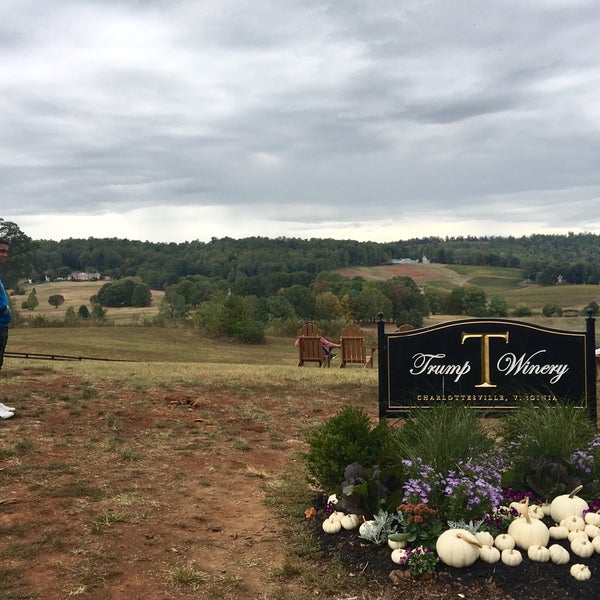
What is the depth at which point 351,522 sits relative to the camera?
473 centimetres

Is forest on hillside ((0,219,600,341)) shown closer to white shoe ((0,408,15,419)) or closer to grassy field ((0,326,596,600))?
grassy field ((0,326,596,600))

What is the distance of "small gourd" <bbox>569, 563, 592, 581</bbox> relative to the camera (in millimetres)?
3797

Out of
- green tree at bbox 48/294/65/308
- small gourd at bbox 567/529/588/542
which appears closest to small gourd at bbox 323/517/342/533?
small gourd at bbox 567/529/588/542

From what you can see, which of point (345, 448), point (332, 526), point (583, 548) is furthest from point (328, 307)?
point (583, 548)

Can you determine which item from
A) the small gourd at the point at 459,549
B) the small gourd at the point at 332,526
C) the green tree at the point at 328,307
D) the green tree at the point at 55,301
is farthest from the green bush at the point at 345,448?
the green tree at the point at 55,301

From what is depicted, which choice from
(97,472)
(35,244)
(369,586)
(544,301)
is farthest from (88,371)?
(544,301)

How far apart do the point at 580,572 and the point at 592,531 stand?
0.45m

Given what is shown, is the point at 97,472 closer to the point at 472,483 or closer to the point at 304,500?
the point at 304,500

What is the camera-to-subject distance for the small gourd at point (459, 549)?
3.97 m

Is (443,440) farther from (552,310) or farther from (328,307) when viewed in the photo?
(552,310)

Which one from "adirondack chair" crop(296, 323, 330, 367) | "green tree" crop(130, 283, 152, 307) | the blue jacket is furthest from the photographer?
"green tree" crop(130, 283, 152, 307)

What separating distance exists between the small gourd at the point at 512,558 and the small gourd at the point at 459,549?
18 centimetres

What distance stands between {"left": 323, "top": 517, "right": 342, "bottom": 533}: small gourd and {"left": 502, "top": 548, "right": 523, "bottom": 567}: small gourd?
130 cm

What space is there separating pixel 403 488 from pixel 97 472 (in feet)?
10.7
